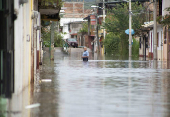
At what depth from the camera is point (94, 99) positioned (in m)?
10.5

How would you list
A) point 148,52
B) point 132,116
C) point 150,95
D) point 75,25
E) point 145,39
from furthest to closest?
point 75,25
point 145,39
point 148,52
point 150,95
point 132,116

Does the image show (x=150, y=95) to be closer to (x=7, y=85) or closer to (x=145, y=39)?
(x=7, y=85)

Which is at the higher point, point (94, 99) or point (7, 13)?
point (7, 13)

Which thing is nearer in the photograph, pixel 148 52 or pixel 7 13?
pixel 7 13

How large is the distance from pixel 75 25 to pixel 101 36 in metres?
42.8

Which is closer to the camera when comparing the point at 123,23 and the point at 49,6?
the point at 49,6

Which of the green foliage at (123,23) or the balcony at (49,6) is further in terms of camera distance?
the green foliage at (123,23)

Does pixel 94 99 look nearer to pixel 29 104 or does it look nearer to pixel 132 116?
pixel 29 104

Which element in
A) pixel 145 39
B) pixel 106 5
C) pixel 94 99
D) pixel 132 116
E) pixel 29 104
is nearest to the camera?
pixel 132 116

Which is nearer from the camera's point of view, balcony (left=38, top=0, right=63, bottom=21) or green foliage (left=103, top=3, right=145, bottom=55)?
balcony (left=38, top=0, right=63, bottom=21)

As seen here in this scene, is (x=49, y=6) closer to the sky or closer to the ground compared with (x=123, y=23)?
closer to the ground

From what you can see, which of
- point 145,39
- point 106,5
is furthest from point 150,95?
point 106,5

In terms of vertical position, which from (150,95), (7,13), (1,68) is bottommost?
(150,95)

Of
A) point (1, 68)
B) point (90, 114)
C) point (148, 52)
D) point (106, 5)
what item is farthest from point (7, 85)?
point (106, 5)
